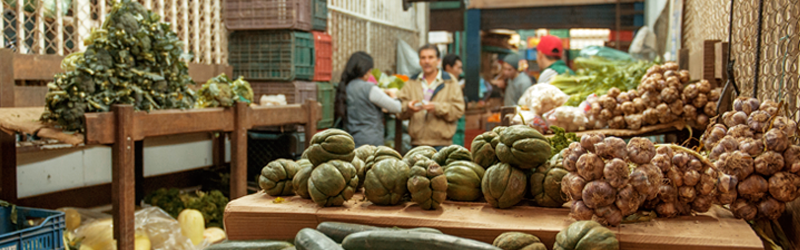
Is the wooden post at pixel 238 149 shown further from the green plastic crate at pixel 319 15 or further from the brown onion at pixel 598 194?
the brown onion at pixel 598 194

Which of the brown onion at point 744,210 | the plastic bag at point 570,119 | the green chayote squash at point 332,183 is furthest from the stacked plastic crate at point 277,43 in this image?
the brown onion at point 744,210

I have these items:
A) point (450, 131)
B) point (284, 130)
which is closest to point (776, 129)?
point (450, 131)

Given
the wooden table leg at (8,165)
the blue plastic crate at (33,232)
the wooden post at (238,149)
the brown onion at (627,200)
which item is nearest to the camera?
the brown onion at (627,200)

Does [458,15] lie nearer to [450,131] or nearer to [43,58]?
[450,131]

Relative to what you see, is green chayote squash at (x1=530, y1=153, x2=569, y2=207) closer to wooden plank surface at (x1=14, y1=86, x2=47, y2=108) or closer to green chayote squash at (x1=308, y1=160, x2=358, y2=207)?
green chayote squash at (x1=308, y1=160, x2=358, y2=207)

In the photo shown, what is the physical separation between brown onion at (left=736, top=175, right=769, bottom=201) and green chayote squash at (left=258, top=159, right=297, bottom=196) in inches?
59.6

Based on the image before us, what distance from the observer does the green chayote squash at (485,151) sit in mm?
1936

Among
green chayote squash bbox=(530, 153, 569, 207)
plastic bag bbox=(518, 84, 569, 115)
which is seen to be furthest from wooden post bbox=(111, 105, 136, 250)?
plastic bag bbox=(518, 84, 569, 115)

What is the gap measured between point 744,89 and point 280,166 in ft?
6.87

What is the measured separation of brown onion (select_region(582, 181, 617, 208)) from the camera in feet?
5.08

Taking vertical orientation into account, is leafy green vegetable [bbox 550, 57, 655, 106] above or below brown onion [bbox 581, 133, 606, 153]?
above

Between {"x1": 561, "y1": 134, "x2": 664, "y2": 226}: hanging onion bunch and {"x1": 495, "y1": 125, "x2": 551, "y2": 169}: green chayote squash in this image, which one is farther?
{"x1": 495, "y1": 125, "x2": 551, "y2": 169}: green chayote squash

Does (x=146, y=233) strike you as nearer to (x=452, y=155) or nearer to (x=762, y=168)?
(x=452, y=155)

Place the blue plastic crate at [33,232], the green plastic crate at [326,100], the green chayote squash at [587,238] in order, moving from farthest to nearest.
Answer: the green plastic crate at [326,100], the blue plastic crate at [33,232], the green chayote squash at [587,238]
